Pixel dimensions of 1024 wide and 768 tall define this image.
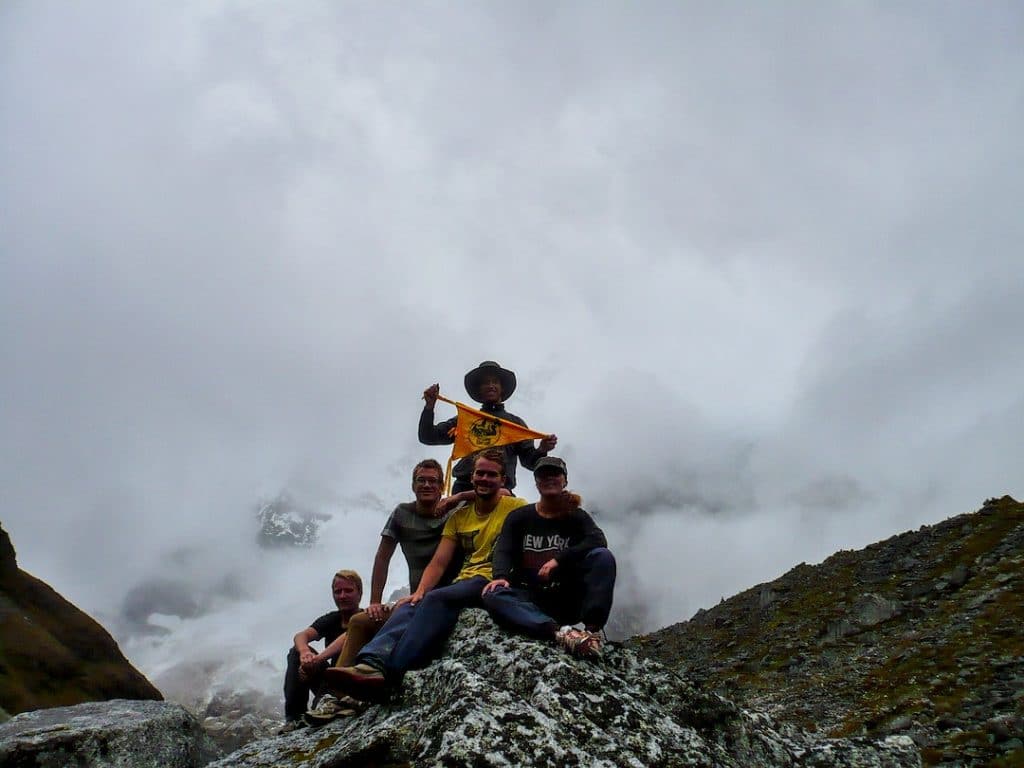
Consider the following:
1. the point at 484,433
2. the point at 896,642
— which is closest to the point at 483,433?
the point at 484,433

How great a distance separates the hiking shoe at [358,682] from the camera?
248 inches

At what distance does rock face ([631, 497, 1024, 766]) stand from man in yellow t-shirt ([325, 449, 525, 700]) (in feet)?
17.2

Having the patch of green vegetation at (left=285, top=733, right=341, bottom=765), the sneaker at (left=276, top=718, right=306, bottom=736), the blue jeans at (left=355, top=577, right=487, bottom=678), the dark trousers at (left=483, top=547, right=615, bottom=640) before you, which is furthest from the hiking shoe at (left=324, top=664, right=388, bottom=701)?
the dark trousers at (left=483, top=547, right=615, bottom=640)

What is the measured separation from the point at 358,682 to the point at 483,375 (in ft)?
25.2

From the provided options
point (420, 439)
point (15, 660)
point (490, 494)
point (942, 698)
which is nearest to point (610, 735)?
point (490, 494)

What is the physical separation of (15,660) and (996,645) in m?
33.1

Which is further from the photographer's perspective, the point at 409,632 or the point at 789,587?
the point at 789,587

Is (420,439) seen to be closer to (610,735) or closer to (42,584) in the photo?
(610,735)

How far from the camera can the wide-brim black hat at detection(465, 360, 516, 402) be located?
1328 centimetres

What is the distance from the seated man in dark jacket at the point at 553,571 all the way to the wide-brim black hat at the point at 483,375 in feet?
16.5

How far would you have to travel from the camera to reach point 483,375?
13.3 metres

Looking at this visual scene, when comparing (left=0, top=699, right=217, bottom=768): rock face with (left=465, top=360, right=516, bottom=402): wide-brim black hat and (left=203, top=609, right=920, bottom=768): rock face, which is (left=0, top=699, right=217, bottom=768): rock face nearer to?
(left=203, top=609, right=920, bottom=768): rock face

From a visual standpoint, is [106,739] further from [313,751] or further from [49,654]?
[49,654]

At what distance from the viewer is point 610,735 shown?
15.2 feet
